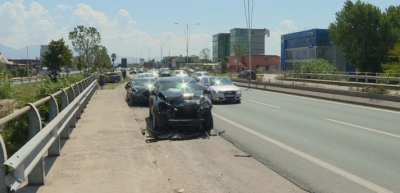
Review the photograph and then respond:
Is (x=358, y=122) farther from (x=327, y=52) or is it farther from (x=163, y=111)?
(x=327, y=52)


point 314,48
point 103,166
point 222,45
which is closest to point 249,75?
point 103,166

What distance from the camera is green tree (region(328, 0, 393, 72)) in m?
65.2

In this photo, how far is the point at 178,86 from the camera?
13047 millimetres

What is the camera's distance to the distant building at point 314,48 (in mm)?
92125

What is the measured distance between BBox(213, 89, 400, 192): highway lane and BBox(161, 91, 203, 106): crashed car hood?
124cm

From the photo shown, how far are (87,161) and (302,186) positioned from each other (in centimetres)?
351

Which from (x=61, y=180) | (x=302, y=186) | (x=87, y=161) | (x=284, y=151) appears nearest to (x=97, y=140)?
(x=87, y=161)

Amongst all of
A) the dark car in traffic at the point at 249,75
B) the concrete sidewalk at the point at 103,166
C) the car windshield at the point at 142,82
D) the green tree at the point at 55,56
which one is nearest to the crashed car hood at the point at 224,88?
the car windshield at the point at 142,82

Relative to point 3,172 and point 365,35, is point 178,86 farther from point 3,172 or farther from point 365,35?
point 365,35

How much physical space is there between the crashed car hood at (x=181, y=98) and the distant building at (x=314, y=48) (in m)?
79.1

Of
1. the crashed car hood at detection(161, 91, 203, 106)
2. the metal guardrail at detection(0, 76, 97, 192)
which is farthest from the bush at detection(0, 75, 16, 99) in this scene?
the metal guardrail at detection(0, 76, 97, 192)

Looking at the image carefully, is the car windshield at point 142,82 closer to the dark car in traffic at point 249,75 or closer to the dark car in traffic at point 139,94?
the dark car in traffic at point 139,94

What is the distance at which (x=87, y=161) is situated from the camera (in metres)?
7.27

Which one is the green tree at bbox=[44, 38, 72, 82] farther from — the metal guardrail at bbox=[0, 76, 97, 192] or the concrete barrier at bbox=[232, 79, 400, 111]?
the metal guardrail at bbox=[0, 76, 97, 192]
